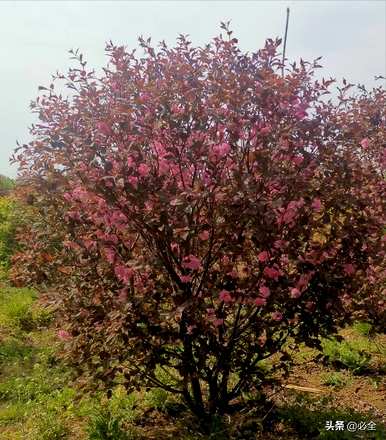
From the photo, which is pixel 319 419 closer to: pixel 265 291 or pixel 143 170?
pixel 265 291

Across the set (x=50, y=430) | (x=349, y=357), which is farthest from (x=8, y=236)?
(x=349, y=357)

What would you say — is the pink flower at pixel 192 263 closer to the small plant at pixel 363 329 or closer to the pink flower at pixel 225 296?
the pink flower at pixel 225 296

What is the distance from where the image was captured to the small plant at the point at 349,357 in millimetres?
5133

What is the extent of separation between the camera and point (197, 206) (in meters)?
3.15

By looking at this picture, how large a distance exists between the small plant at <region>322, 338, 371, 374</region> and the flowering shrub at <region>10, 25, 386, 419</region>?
5.23ft

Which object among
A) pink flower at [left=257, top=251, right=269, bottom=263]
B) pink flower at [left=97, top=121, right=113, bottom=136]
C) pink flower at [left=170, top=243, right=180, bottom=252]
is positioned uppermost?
pink flower at [left=97, top=121, right=113, bottom=136]

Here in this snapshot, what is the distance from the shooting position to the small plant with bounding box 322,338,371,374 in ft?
16.8

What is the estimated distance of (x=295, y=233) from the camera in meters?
3.36

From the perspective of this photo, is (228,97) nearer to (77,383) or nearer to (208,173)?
(208,173)

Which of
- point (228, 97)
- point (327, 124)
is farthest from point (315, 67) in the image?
point (228, 97)

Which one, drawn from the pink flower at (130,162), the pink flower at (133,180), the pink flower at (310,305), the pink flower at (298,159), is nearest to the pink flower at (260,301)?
the pink flower at (310,305)

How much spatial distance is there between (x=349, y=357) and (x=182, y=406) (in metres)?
1.90

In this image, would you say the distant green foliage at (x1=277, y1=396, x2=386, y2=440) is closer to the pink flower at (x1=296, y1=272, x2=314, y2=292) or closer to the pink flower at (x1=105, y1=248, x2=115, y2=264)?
the pink flower at (x1=296, y1=272, x2=314, y2=292)

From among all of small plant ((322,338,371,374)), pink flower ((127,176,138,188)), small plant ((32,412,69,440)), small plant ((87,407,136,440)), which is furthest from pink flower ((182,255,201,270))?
small plant ((322,338,371,374))
